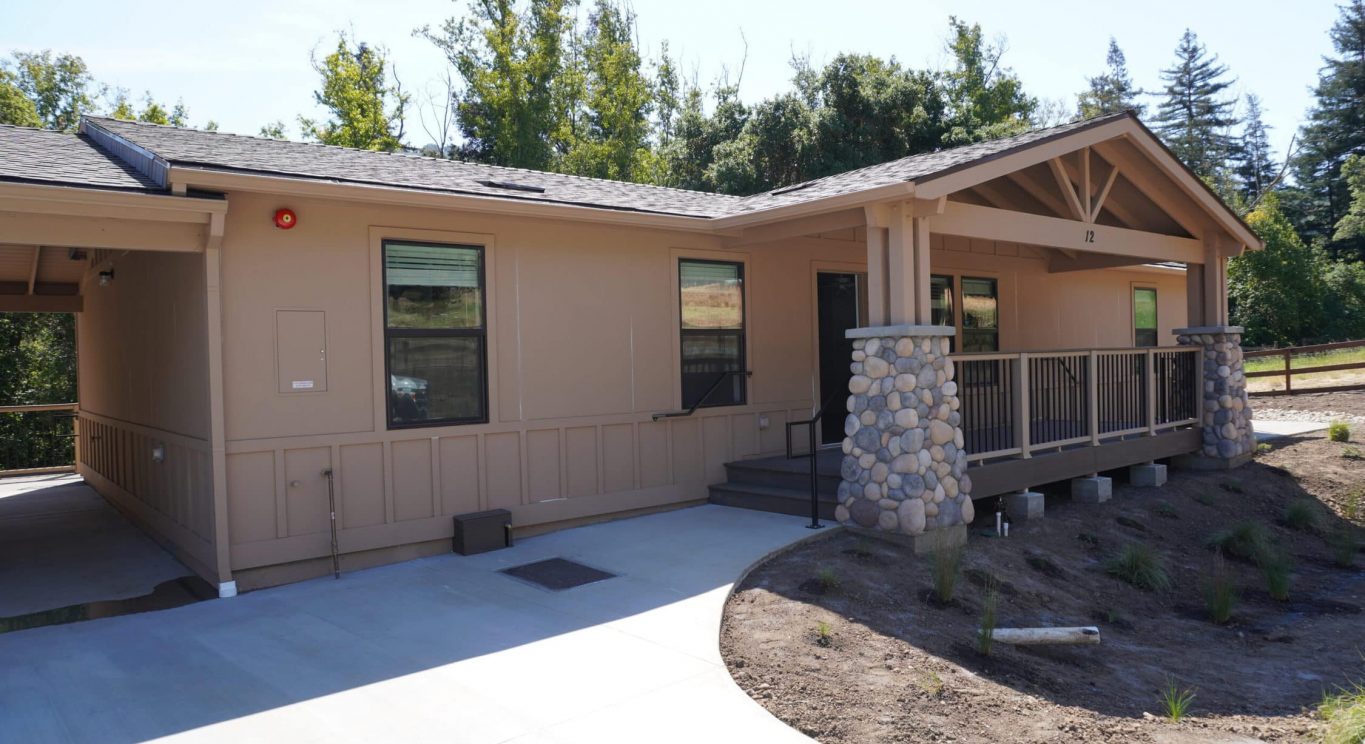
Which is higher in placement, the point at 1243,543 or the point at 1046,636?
the point at 1046,636

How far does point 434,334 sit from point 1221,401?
30.4 ft

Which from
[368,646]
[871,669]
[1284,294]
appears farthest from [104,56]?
[1284,294]

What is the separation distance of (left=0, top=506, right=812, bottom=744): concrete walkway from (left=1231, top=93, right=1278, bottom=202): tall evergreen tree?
168 ft

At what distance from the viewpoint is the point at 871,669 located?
14.7 ft

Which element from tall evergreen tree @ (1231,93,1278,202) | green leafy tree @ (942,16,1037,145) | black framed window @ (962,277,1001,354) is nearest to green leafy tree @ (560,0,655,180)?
green leafy tree @ (942,16,1037,145)

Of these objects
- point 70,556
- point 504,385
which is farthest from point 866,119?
point 70,556

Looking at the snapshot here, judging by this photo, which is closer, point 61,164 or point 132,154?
point 61,164

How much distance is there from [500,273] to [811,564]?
11.1 ft

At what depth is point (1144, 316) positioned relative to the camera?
48.7 ft

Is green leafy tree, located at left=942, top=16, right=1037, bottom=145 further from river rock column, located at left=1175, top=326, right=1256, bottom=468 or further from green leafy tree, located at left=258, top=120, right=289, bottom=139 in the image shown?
green leafy tree, located at left=258, top=120, right=289, bottom=139

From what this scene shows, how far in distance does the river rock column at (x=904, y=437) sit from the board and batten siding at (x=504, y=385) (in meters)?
2.06

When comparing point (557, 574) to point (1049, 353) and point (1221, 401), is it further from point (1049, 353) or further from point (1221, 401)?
point (1221, 401)

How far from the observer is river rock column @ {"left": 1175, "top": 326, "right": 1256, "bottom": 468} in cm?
1057

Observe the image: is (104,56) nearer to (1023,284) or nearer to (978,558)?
(1023,284)
